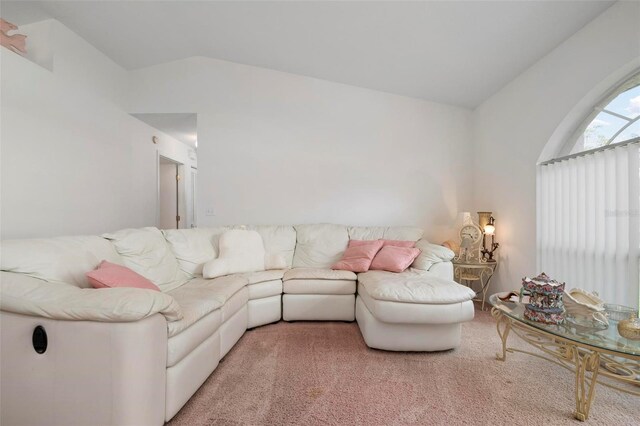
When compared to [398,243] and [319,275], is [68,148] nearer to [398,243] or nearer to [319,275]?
[319,275]

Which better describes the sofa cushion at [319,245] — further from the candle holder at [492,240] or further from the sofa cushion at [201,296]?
the candle holder at [492,240]

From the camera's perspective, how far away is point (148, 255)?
229cm

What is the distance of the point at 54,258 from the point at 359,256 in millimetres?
2410

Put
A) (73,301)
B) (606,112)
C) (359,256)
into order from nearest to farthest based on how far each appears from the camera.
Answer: (73,301), (606,112), (359,256)

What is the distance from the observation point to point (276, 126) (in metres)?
3.89

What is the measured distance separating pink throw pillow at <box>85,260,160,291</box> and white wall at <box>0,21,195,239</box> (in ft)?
4.71

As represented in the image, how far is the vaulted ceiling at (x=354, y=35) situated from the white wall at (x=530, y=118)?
0.14m

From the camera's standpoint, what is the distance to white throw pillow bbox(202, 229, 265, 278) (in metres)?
2.63

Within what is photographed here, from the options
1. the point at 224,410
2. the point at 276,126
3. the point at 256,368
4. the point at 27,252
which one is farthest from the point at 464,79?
the point at 27,252

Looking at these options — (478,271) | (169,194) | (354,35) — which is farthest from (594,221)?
(169,194)

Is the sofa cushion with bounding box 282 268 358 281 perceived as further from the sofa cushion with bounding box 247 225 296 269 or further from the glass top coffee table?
the glass top coffee table

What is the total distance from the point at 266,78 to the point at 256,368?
11.4 feet

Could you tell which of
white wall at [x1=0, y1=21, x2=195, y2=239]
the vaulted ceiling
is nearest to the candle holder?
the vaulted ceiling

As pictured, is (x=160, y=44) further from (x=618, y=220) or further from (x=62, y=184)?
(x=618, y=220)
